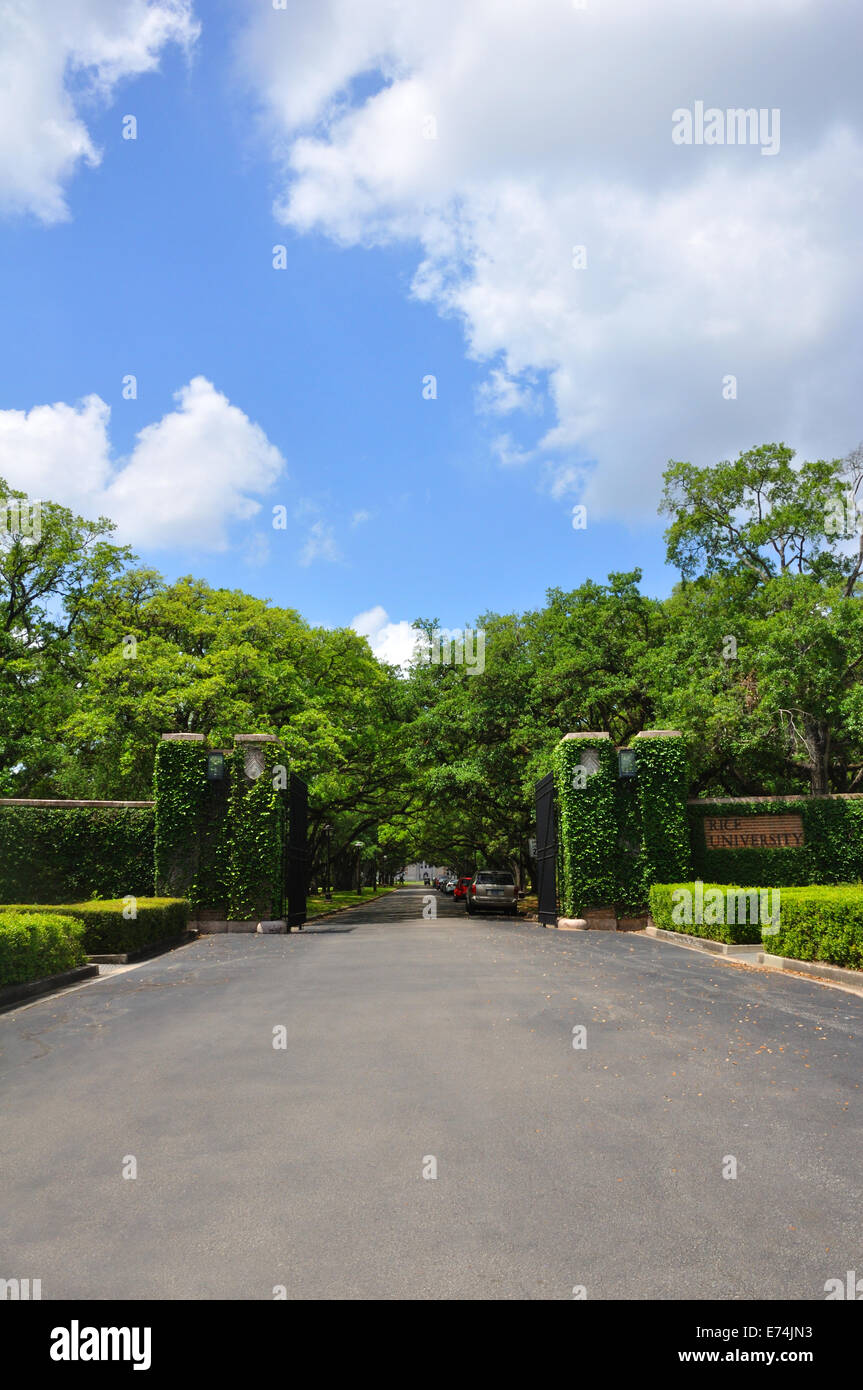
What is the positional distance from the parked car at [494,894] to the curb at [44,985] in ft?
61.1

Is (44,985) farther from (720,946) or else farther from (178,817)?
(720,946)

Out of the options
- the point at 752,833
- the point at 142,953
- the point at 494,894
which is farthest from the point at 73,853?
the point at 752,833

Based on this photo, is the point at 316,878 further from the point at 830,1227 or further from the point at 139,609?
the point at 830,1227

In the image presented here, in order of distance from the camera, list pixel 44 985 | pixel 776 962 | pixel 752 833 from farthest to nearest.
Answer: pixel 752 833, pixel 776 962, pixel 44 985

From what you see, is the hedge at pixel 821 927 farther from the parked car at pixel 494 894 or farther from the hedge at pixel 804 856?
the parked car at pixel 494 894

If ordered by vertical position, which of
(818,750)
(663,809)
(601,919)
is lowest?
(601,919)

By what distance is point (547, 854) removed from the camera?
22.0 m

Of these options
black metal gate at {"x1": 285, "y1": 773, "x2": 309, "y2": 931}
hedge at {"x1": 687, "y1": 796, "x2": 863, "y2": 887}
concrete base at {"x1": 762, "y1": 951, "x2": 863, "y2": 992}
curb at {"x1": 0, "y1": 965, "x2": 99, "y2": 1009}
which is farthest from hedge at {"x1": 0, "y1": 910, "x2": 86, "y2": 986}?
hedge at {"x1": 687, "y1": 796, "x2": 863, "y2": 887}

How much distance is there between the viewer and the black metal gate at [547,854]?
21391mm

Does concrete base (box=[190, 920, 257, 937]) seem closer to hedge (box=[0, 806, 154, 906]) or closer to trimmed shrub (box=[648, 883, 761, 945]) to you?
hedge (box=[0, 806, 154, 906])

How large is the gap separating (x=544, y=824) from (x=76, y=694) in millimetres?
19275

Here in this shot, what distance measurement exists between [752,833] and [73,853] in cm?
1582

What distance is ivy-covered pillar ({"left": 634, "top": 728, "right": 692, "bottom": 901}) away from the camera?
63.7 ft
